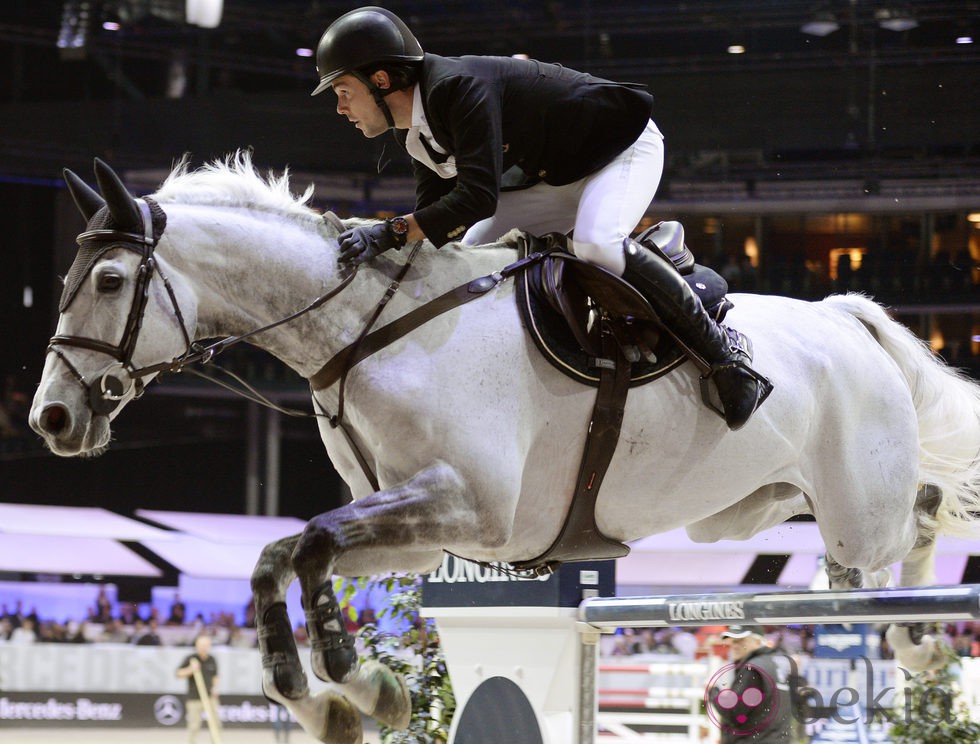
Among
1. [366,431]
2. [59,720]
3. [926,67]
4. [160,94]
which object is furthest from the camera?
[160,94]

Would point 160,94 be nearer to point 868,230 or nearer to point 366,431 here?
point 868,230

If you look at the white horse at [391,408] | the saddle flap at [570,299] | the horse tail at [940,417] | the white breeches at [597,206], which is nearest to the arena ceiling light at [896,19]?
the horse tail at [940,417]

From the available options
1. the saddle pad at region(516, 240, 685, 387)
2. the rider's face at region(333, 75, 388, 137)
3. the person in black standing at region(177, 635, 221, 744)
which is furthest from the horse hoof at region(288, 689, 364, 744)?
the person in black standing at region(177, 635, 221, 744)

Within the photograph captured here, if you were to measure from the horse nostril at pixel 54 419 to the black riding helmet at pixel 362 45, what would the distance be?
998 mm

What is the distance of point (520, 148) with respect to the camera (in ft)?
9.59

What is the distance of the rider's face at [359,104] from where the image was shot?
2.84m

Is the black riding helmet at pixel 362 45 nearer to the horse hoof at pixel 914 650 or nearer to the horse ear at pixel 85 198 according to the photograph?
the horse ear at pixel 85 198

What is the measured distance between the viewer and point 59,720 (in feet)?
35.3

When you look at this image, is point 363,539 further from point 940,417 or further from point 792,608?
point 940,417

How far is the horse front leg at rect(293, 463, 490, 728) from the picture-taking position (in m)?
2.52

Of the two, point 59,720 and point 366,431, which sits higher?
point 366,431

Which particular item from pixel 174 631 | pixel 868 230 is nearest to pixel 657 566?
pixel 868 230

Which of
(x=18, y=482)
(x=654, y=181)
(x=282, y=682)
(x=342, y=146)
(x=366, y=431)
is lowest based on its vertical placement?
(x=18, y=482)

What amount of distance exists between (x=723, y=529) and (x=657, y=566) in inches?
441
